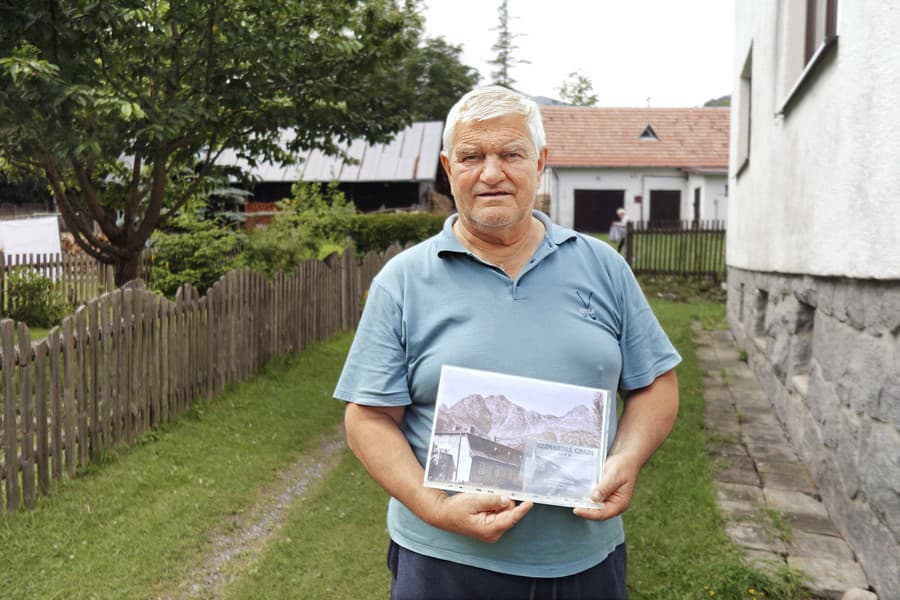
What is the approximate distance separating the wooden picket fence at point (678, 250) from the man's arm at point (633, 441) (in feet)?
49.0

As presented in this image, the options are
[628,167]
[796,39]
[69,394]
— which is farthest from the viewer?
[628,167]

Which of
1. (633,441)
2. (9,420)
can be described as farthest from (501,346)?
(9,420)

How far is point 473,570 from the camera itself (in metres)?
1.80

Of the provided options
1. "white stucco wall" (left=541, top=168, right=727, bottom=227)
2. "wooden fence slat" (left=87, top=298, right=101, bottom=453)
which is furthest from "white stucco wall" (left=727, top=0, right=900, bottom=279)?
"white stucco wall" (left=541, top=168, right=727, bottom=227)

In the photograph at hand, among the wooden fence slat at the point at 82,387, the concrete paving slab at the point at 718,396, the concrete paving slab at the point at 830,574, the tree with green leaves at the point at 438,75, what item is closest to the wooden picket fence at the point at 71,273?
the wooden fence slat at the point at 82,387

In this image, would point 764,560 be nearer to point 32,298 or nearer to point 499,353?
point 499,353

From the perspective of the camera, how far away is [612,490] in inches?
69.5

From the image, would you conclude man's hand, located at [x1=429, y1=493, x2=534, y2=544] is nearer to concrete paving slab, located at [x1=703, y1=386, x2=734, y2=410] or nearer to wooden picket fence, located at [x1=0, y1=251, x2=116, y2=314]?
concrete paving slab, located at [x1=703, y1=386, x2=734, y2=410]

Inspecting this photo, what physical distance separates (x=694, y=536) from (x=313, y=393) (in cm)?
420

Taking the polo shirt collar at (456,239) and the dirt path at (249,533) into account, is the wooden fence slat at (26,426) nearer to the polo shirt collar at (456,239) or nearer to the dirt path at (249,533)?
the dirt path at (249,533)

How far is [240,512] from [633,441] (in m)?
3.27

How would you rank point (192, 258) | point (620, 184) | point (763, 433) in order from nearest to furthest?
point (763, 433) → point (192, 258) → point (620, 184)

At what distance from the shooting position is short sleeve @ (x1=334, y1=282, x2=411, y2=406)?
1840 millimetres

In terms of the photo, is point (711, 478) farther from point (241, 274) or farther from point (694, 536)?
point (241, 274)
